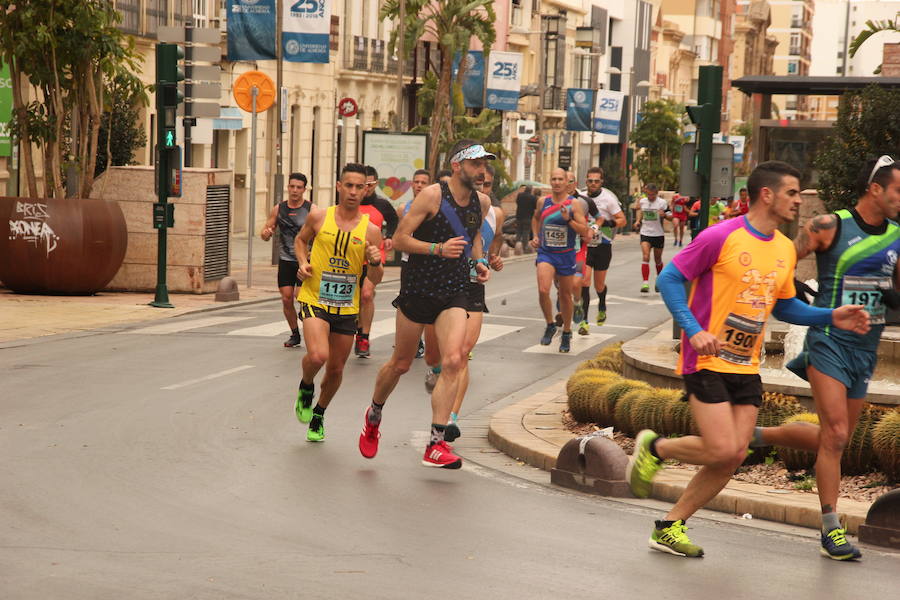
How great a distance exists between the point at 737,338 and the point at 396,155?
24250 millimetres

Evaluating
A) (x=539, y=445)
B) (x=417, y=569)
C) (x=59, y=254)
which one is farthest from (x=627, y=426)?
(x=59, y=254)

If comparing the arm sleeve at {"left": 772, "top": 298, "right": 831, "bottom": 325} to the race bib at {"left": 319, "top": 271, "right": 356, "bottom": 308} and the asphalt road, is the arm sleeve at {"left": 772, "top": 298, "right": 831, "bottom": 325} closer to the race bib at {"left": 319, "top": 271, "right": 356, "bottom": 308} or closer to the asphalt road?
the asphalt road

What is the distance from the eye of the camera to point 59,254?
20.7m

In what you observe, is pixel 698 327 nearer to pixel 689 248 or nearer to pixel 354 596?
pixel 689 248

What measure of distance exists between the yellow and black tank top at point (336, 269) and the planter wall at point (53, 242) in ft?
35.9

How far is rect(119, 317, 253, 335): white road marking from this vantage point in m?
17.3

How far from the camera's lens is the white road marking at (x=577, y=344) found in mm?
16688

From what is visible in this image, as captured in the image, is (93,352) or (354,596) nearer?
A: (354,596)

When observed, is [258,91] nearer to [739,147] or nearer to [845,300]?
[845,300]

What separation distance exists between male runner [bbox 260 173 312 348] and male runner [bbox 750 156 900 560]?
8.96 metres

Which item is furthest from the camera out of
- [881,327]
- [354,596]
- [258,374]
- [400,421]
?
[258,374]

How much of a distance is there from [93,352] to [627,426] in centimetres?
637

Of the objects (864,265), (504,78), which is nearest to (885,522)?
(864,265)

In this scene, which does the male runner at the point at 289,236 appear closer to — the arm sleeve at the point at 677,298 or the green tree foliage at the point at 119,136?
the arm sleeve at the point at 677,298
